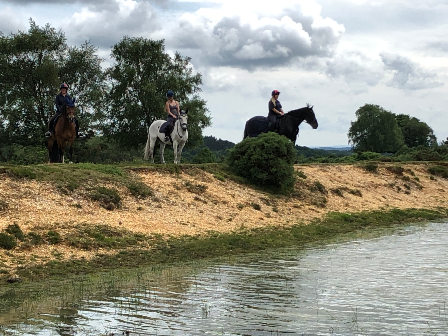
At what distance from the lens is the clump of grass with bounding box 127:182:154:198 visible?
17922 millimetres

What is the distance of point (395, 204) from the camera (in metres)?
24.8

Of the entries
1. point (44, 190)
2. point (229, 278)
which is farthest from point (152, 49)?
point (229, 278)

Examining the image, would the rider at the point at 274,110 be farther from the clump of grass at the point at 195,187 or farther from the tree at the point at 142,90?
the tree at the point at 142,90

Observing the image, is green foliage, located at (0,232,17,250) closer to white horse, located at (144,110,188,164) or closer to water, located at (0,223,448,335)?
water, located at (0,223,448,335)

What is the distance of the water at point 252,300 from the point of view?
7789 mm

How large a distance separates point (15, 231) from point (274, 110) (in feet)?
43.0

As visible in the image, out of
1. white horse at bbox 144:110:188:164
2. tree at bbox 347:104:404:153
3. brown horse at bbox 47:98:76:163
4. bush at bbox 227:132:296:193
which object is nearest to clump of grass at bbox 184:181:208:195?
white horse at bbox 144:110:188:164

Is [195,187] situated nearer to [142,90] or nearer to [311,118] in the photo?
[311,118]

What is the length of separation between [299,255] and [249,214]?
4906mm

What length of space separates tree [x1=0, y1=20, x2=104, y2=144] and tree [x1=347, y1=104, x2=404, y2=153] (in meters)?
49.6

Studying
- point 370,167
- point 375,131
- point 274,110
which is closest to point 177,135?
point 274,110

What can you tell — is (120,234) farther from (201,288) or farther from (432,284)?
(432,284)

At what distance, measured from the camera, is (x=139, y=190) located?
1808 centimetres

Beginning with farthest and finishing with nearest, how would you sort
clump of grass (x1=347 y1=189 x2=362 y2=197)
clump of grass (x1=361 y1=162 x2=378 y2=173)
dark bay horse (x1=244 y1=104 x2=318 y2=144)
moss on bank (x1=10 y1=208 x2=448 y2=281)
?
clump of grass (x1=361 y1=162 x2=378 y2=173), clump of grass (x1=347 y1=189 x2=362 y2=197), dark bay horse (x1=244 y1=104 x2=318 y2=144), moss on bank (x1=10 y1=208 x2=448 y2=281)
